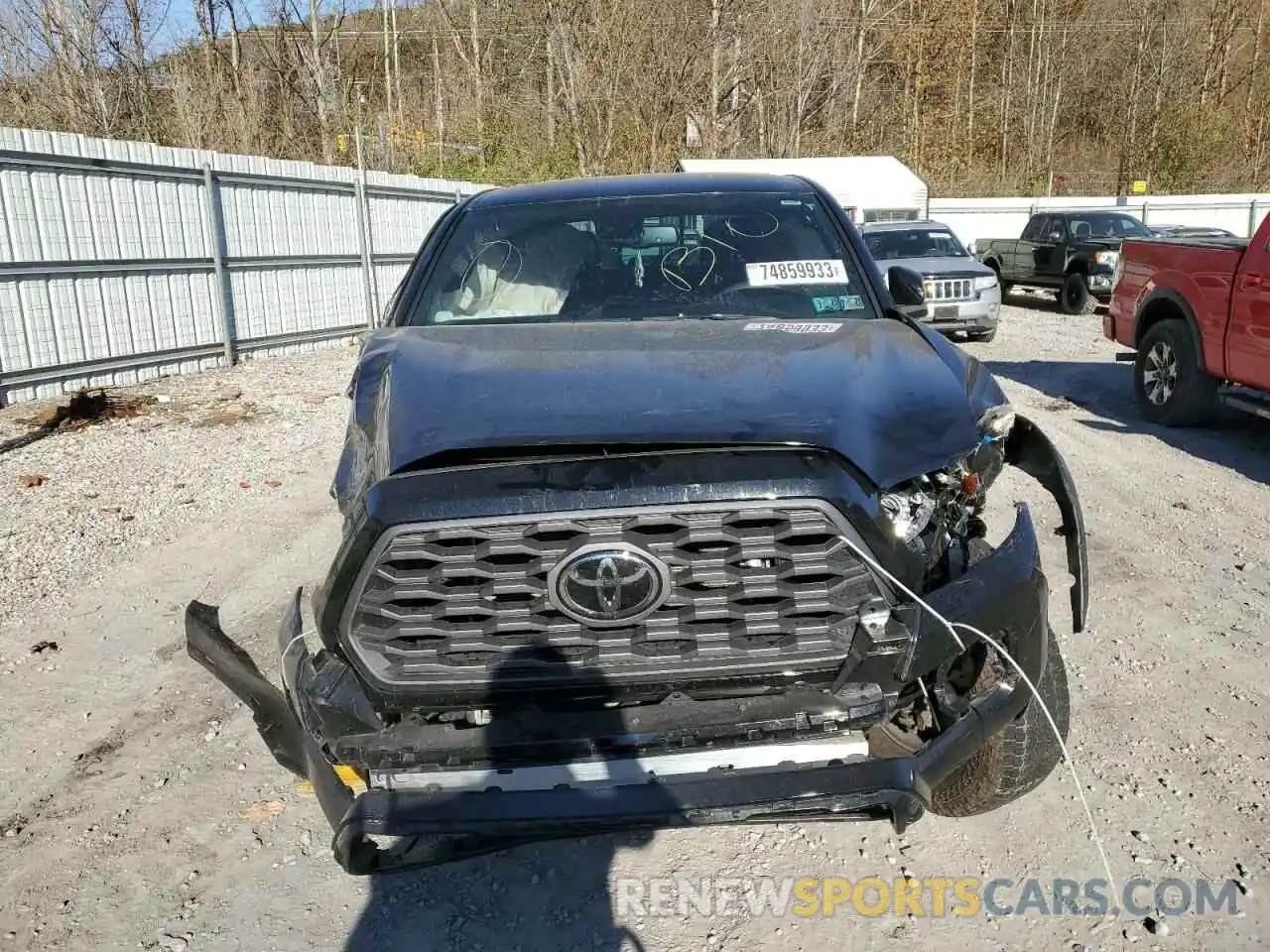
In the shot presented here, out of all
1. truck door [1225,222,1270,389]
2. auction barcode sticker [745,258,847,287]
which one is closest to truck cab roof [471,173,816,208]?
auction barcode sticker [745,258,847,287]

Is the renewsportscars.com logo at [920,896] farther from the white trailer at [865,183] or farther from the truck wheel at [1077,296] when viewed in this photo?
the white trailer at [865,183]

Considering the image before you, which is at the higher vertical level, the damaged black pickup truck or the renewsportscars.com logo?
the damaged black pickup truck

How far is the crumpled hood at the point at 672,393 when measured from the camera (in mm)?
2133

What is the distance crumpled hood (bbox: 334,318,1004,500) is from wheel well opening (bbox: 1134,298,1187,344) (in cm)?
600

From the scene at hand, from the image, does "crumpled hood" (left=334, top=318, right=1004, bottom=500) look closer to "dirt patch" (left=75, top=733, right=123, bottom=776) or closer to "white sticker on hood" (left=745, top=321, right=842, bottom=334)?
"white sticker on hood" (left=745, top=321, right=842, bottom=334)

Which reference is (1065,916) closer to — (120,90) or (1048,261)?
(1048,261)

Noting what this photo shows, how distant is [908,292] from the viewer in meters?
3.63

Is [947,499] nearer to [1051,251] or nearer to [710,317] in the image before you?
[710,317]

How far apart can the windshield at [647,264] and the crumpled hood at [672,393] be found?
318mm

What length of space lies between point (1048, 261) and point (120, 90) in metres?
18.6

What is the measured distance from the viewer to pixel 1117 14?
38.6m

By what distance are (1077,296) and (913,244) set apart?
3.93 m

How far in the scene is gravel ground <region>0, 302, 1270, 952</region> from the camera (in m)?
2.48

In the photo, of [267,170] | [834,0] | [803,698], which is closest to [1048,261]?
[267,170]
